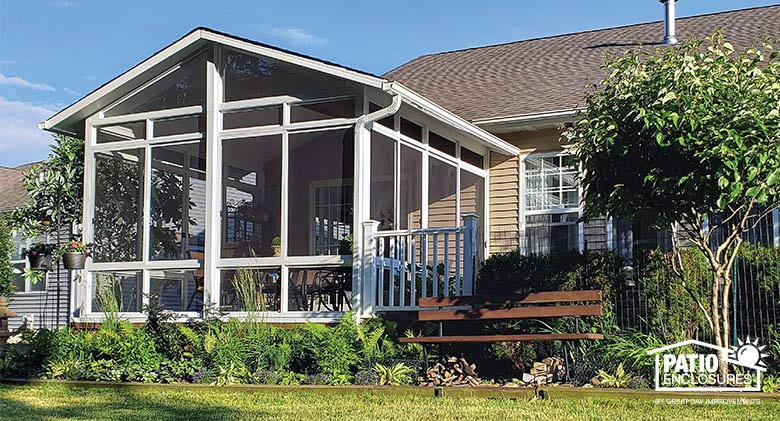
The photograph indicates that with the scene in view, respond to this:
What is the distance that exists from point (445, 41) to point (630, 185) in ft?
44.7

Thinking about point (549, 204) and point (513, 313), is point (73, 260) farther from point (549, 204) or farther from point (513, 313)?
point (549, 204)

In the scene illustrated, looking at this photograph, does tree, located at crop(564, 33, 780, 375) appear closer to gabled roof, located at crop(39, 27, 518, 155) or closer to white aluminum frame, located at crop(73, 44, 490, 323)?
gabled roof, located at crop(39, 27, 518, 155)

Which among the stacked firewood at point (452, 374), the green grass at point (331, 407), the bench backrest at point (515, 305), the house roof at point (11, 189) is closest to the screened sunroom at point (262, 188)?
the bench backrest at point (515, 305)

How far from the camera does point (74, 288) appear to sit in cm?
1251

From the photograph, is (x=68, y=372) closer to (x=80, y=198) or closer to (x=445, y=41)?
(x=80, y=198)

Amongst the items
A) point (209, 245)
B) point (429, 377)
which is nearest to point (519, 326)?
point (429, 377)

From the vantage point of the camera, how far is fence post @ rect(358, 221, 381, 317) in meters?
10.6

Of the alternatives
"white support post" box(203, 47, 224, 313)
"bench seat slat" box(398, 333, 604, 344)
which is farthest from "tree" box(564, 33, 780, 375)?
"white support post" box(203, 47, 224, 313)

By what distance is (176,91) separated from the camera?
12.4 metres

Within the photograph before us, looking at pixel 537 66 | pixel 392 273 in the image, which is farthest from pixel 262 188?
pixel 537 66

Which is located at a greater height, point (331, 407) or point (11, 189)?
point (11, 189)

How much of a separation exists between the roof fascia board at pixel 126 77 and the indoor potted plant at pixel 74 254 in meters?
1.92

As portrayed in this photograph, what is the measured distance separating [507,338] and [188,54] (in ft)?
19.5

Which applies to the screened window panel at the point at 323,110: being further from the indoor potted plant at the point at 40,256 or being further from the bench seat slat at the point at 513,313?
the indoor potted plant at the point at 40,256
